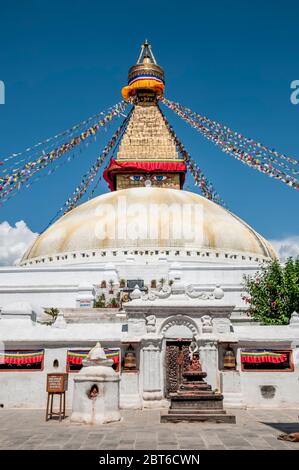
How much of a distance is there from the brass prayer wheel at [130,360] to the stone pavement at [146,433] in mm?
1752

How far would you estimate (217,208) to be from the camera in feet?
116

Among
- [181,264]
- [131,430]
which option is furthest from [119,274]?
[131,430]

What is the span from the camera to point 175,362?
1416cm

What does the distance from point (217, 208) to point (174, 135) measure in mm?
11015

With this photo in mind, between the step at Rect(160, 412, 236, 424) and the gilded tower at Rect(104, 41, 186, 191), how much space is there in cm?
3117

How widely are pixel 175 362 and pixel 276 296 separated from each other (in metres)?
7.13

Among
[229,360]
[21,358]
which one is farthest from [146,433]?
[21,358]

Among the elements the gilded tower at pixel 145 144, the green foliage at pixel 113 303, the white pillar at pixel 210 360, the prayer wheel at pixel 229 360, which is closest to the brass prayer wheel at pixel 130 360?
the white pillar at pixel 210 360

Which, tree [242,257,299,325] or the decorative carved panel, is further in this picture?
tree [242,257,299,325]

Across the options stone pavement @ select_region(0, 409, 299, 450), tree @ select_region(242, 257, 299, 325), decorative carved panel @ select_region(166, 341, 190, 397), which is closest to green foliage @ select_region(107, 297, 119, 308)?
tree @ select_region(242, 257, 299, 325)

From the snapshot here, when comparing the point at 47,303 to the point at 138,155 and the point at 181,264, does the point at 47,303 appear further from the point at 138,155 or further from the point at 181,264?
the point at 138,155

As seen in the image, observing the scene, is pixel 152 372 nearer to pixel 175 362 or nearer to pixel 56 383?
pixel 175 362

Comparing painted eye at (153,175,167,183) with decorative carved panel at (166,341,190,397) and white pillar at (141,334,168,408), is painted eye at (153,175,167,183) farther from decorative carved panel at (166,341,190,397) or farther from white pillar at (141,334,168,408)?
white pillar at (141,334,168,408)

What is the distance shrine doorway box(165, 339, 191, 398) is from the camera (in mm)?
13992
